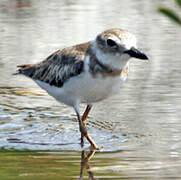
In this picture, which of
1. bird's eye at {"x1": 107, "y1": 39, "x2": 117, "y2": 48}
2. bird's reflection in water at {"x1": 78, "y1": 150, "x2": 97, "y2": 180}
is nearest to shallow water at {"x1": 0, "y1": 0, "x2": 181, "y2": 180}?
bird's reflection in water at {"x1": 78, "y1": 150, "x2": 97, "y2": 180}

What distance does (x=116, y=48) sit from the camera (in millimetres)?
6188

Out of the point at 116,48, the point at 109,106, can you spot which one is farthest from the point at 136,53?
the point at 109,106

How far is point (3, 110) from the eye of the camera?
26.3ft

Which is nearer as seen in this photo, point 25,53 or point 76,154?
point 76,154

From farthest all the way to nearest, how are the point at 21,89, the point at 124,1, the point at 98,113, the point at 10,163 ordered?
1. the point at 124,1
2. the point at 21,89
3. the point at 98,113
4. the point at 10,163

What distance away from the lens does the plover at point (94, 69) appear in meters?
6.22

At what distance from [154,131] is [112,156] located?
0.97m

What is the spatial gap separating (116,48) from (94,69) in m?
0.32

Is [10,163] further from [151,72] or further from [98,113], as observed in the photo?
[151,72]

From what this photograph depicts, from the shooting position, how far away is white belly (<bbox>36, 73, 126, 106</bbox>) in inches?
249

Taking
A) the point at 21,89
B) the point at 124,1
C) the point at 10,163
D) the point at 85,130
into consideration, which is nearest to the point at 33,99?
the point at 21,89

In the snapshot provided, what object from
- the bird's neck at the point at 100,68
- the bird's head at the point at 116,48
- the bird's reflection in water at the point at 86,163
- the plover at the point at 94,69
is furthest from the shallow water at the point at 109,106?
the bird's head at the point at 116,48

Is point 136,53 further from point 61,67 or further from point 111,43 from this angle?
point 61,67

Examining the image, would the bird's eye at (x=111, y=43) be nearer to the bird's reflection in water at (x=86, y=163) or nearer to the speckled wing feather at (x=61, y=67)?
the speckled wing feather at (x=61, y=67)
